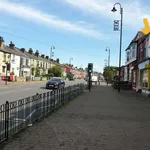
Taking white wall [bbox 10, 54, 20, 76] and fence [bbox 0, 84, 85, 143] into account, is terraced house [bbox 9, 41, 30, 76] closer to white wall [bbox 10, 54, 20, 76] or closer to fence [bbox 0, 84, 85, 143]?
white wall [bbox 10, 54, 20, 76]

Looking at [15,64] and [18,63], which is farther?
[18,63]

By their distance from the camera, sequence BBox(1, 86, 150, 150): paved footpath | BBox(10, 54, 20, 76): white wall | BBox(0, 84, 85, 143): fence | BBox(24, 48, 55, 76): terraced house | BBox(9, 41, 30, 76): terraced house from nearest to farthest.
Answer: BBox(1, 86, 150, 150): paved footpath → BBox(0, 84, 85, 143): fence → BBox(10, 54, 20, 76): white wall → BBox(9, 41, 30, 76): terraced house → BBox(24, 48, 55, 76): terraced house

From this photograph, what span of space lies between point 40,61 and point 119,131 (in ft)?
274

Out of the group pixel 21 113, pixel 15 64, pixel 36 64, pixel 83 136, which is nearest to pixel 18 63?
pixel 15 64

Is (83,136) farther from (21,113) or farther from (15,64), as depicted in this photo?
(15,64)

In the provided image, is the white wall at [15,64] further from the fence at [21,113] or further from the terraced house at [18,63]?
the fence at [21,113]

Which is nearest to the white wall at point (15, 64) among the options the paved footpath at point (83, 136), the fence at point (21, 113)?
the fence at point (21, 113)

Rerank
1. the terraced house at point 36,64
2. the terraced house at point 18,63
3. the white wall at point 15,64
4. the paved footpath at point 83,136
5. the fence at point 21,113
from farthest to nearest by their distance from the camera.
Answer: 1. the terraced house at point 36,64
2. the terraced house at point 18,63
3. the white wall at point 15,64
4. the fence at point 21,113
5. the paved footpath at point 83,136

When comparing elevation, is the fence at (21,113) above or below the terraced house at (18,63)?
below

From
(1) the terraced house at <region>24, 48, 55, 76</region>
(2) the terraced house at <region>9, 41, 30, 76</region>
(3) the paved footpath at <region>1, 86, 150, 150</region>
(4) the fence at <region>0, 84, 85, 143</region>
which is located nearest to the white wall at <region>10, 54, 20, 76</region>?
(2) the terraced house at <region>9, 41, 30, 76</region>

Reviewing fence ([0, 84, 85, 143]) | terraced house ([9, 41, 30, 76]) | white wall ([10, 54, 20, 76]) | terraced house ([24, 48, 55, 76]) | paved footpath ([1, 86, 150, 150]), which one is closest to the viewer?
paved footpath ([1, 86, 150, 150])

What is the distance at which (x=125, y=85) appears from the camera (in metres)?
39.9

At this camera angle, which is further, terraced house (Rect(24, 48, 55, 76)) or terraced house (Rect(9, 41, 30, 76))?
terraced house (Rect(24, 48, 55, 76))

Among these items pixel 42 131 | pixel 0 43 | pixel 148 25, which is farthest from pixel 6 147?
pixel 0 43
